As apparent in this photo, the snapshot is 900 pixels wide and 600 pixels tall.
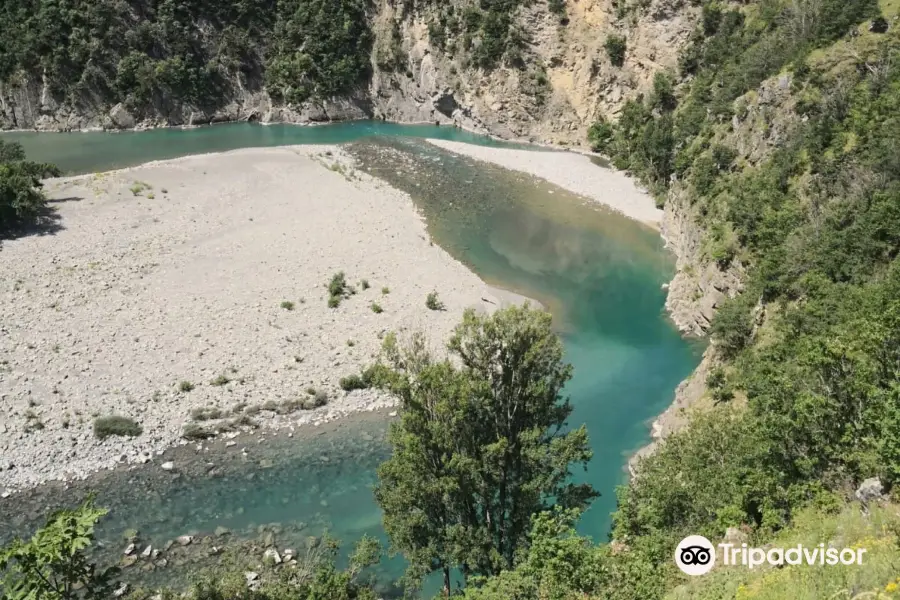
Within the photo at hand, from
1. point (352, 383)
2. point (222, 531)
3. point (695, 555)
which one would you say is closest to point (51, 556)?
point (222, 531)

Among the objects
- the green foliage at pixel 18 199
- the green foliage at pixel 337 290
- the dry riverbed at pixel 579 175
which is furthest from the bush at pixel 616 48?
the green foliage at pixel 18 199

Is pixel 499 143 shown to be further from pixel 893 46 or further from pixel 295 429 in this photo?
pixel 295 429

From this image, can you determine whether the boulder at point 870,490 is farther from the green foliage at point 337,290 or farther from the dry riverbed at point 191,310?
the green foliage at point 337,290

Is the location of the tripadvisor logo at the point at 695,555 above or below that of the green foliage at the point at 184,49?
below

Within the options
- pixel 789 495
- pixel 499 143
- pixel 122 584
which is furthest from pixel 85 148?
pixel 789 495

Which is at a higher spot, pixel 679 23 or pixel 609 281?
pixel 679 23

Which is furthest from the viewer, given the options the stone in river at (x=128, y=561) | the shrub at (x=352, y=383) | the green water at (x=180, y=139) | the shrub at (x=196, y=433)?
the green water at (x=180, y=139)

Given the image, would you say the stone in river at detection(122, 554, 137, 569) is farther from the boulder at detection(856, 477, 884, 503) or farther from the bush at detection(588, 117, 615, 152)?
the bush at detection(588, 117, 615, 152)
